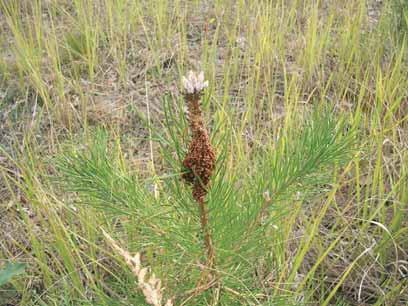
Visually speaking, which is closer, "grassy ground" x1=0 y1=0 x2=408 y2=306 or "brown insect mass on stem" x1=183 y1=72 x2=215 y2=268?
"brown insect mass on stem" x1=183 y1=72 x2=215 y2=268

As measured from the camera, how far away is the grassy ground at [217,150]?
2.60ft

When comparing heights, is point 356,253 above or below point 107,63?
below

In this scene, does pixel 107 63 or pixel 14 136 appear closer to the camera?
pixel 14 136

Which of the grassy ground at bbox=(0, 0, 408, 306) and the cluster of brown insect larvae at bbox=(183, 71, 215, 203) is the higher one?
the cluster of brown insect larvae at bbox=(183, 71, 215, 203)

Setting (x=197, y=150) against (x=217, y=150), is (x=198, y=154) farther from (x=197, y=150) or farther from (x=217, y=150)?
(x=217, y=150)

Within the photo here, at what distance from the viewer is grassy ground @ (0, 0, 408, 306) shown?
79 centimetres

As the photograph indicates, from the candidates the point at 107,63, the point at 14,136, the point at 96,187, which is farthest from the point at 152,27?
the point at 96,187

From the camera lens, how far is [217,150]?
2.66 feet

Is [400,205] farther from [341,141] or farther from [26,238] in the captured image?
[26,238]

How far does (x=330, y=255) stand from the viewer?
1.31 metres

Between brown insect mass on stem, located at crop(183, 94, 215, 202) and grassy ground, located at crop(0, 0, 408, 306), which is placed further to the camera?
grassy ground, located at crop(0, 0, 408, 306)

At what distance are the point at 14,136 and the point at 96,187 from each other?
1.04m

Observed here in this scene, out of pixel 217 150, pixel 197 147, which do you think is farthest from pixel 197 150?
pixel 217 150

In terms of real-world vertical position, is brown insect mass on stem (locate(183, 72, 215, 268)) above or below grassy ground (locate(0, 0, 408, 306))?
above
